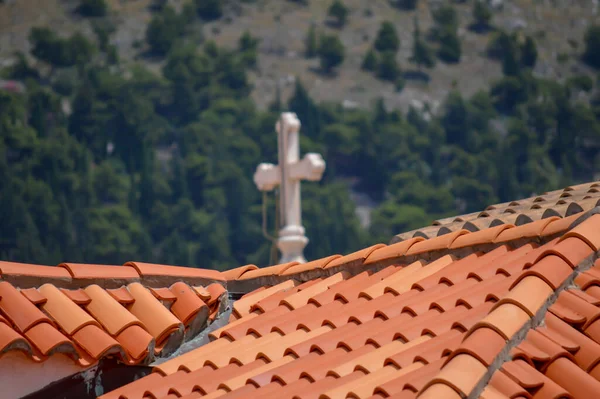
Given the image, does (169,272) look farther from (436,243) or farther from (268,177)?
(268,177)

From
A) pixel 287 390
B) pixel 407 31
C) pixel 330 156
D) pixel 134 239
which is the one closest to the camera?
pixel 287 390

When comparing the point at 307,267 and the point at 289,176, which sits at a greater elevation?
the point at 289,176

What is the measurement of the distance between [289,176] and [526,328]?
12998 mm

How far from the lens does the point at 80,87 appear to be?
90562 mm

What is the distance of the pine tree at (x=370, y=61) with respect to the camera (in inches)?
3784

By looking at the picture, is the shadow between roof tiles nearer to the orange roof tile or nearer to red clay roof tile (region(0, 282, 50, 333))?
the orange roof tile

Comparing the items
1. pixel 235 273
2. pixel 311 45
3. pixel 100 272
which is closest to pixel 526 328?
pixel 100 272

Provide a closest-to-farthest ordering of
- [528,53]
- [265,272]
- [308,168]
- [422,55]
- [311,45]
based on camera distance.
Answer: [265,272] < [308,168] < [311,45] < [422,55] < [528,53]

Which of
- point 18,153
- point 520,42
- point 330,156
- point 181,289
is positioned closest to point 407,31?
point 520,42

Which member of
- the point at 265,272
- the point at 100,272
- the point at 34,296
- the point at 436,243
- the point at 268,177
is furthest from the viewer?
the point at 268,177

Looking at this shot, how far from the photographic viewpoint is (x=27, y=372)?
5379 millimetres

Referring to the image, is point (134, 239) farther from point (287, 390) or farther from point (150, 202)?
point (287, 390)

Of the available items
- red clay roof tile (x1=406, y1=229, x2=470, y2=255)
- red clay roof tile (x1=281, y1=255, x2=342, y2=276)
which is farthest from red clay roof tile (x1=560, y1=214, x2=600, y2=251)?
red clay roof tile (x1=281, y1=255, x2=342, y2=276)

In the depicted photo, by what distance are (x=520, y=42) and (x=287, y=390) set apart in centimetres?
9759
